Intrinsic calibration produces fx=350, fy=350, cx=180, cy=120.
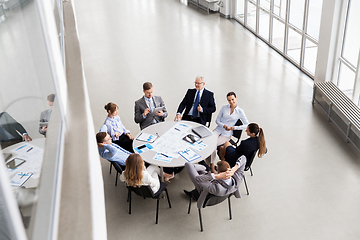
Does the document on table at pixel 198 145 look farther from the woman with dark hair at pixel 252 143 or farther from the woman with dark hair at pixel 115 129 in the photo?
the woman with dark hair at pixel 115 129

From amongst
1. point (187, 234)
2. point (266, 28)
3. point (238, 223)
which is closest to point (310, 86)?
point (266, 28)

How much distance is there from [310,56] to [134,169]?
696cm

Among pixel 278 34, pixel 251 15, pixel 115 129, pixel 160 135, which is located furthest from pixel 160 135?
pixel 251 15

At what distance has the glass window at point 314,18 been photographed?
345 inches

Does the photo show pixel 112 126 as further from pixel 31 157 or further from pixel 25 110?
pixel 31 157

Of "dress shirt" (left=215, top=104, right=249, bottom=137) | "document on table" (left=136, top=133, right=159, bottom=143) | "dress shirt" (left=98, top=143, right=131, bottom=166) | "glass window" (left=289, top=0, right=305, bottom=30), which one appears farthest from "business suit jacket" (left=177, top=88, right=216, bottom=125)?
"glass window" (left=289, top=0, right=305, bottom=30)

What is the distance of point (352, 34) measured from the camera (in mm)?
7238

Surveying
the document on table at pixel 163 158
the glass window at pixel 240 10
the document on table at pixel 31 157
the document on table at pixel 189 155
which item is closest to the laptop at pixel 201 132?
the document on table at pixel 189 155

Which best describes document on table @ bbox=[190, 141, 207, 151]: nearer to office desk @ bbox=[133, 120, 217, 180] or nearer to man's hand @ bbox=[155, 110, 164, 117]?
office desk @ bbox=[133, 120, 217, 180]

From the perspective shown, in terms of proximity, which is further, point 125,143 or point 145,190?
point 125,143

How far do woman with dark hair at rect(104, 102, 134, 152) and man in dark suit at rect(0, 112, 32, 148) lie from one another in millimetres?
4622

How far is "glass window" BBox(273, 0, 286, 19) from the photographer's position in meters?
10.2

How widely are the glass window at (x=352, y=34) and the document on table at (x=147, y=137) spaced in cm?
447

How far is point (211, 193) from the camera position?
15.3 feet
